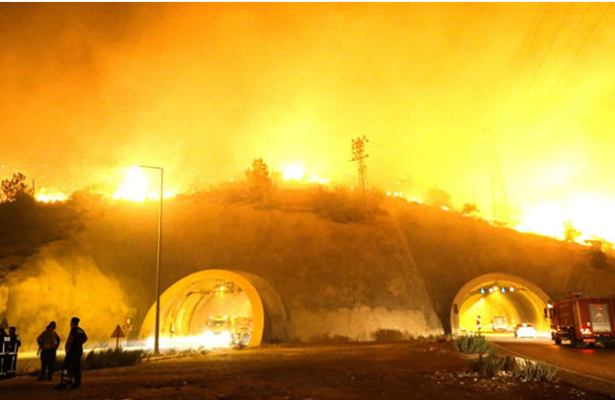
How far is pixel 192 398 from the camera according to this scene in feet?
34.2

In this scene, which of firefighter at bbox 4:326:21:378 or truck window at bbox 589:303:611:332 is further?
truck window at bbox 589:303:611:332

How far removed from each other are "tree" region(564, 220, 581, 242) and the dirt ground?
121 feet

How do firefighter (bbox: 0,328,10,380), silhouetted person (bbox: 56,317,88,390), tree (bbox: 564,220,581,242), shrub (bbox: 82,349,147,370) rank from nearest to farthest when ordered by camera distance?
silhouetted person (bbox: 56,317,88,390) → firefighter (bbox: 0,328,10,380) → shrub (bbox: 82,349,147,370) → tree (bbox: 564,220,581,242)

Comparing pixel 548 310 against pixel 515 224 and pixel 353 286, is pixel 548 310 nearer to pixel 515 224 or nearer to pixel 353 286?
pixel 353 286

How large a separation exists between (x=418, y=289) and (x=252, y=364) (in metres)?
21.6

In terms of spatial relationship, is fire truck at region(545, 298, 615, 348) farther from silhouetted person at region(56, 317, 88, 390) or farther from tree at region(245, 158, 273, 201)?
silhouetted person at region(56, 317, 88, 390)

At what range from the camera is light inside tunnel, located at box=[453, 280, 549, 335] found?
41588mm

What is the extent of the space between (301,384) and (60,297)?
2191 cm

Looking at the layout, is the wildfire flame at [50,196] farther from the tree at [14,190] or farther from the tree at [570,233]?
the tree at [570,233]

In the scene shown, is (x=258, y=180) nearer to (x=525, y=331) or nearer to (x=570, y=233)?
(x=525, y=331)

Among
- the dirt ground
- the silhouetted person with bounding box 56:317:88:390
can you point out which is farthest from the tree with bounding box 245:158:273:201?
the silhouetted person with bounding box 56:317:88:390

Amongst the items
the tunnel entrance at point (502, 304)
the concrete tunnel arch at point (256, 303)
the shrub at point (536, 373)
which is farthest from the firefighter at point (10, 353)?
the tunnel entrance at point (502, 304)

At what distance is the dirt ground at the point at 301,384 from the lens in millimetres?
10773

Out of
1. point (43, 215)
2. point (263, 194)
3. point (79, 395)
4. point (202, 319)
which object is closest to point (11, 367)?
point (79, 395)
